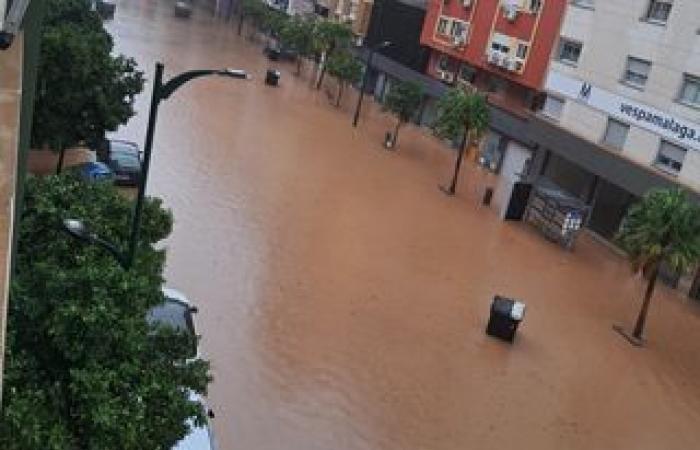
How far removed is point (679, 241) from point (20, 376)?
22766mm

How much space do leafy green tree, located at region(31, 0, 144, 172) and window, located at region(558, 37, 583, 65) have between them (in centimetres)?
2375

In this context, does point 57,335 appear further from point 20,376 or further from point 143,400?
point 143,400

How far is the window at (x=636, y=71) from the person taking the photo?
39938 millimetres

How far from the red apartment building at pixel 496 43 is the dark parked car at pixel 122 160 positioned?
932 inches

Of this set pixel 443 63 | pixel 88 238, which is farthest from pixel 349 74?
pixel 88 238

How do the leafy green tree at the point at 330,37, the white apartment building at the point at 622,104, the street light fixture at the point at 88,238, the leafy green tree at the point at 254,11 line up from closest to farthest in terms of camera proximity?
the street light fixture at the point at 88,238 → the white apartment building at the point at 622,104 → the leafy green tree at the point at 330,37 → the leafy green tree at the point at 254,11

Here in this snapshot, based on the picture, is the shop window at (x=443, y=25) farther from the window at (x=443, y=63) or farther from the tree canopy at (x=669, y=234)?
the tree canopy at (x=669, y=234)

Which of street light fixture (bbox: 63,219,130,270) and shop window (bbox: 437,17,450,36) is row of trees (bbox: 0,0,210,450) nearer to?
street light fixture (bbox: 63,219,130,270)

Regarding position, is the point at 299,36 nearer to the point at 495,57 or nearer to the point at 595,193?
the point at 495,57

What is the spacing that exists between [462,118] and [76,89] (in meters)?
20.5

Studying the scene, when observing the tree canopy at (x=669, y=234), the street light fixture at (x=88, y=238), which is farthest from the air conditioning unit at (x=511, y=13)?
the street light fixture at (x=88, y=238)

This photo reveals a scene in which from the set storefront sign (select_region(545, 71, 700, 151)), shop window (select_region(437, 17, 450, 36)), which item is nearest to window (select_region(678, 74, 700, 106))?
storefront sign (select_region(545, 71, 700, 151))

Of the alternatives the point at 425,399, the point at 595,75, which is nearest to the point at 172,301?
the point at 425,399

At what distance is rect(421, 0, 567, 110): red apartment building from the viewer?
154 feet
